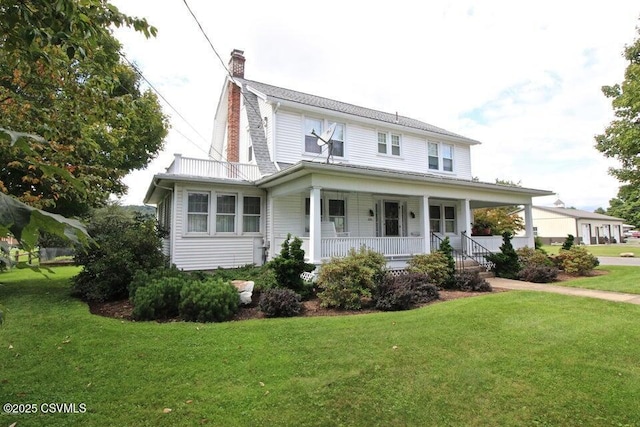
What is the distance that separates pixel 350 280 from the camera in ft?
26.8

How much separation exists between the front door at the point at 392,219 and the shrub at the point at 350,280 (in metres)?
6.50

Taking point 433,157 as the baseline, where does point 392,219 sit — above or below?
below

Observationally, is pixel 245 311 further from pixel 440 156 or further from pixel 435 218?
pixel 440 156

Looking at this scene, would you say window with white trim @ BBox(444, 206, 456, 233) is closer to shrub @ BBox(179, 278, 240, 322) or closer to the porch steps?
the porch steps

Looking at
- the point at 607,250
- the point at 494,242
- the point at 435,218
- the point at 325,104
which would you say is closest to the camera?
the point at 494,242

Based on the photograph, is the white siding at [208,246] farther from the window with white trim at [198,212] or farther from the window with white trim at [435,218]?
the window with white trim at [435,218]

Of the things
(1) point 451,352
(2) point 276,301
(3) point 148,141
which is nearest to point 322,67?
(2) point 276,301

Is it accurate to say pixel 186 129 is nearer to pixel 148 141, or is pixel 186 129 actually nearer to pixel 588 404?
pixel 148 141

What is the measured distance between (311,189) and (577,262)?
1075cm

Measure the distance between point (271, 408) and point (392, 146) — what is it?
14.2 meters

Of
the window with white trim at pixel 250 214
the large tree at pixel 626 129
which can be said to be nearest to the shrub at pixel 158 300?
the window with white trim at pixel 250 214

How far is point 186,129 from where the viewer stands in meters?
15.6

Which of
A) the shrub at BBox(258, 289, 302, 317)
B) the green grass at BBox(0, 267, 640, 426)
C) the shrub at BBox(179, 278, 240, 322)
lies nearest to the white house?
the shrub at BBox(258, 289, 302, 317)

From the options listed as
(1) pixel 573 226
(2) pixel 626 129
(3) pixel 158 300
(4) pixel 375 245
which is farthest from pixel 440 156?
(1) pixel 573 226
